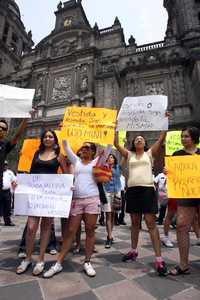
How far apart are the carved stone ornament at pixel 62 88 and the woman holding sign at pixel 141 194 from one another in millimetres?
20003

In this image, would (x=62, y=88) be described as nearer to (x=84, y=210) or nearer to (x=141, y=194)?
(x=141, y=194)

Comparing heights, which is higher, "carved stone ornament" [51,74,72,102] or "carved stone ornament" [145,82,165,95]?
"carved stone ornament" [51,74,72,102]

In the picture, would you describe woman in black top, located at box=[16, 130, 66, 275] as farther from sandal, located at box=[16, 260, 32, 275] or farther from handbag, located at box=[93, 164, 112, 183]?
handbag, located at box=[93, 164, 112, 183]

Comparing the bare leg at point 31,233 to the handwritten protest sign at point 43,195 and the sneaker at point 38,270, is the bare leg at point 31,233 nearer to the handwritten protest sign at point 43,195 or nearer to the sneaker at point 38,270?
the handwritten protest sign at point 43,195

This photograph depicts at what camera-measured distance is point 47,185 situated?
3037 mm

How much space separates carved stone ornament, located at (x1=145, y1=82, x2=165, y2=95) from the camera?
64.3 feet

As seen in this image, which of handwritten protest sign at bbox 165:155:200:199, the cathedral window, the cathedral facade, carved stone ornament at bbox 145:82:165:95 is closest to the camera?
handwritten protest sign at bbox 165:155:200:199

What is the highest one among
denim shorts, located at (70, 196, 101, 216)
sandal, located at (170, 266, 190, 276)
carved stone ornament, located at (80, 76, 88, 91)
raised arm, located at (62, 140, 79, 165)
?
carved stone ornament, located at (80, 76, 88, 91)

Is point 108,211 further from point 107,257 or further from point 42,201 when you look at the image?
point 42,201

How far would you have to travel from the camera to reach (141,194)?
126 inches

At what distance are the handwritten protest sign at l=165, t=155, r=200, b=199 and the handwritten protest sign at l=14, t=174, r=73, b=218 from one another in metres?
1.42

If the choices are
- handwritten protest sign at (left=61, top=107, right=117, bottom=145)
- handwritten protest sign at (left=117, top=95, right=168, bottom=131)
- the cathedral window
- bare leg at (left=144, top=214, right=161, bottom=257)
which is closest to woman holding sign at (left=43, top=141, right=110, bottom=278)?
handwritten protest sign at (left=61, top=107, right=117, bottom=145)

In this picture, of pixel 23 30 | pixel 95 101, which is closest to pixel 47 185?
pixel 95 101

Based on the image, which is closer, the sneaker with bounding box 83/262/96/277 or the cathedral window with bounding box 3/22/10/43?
the sneaker with bounding box 83/262/96/277
